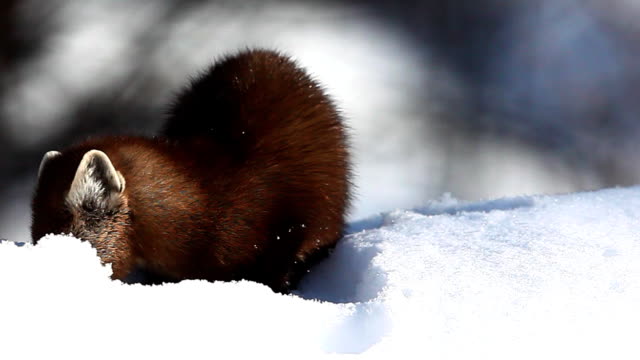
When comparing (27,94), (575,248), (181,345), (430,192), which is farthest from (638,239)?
(27,94)

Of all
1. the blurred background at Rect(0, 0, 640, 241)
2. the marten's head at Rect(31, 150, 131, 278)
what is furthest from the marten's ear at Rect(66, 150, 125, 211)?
the blurred background at Rect(0, 0, 640, 241)

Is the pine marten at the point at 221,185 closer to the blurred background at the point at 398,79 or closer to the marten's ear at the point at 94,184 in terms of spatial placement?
the marten's ear at the point at 94,184

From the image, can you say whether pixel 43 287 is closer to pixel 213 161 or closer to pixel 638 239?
pixel 213 161

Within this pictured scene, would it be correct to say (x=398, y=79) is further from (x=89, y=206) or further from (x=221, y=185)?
(x=89, y=206)

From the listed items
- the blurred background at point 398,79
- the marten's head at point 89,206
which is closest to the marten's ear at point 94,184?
the marten's head at point 89,206

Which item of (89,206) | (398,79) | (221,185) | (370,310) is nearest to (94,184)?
(89,206)

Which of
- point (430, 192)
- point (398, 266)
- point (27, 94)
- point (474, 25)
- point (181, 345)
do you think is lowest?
point (181, 345)
